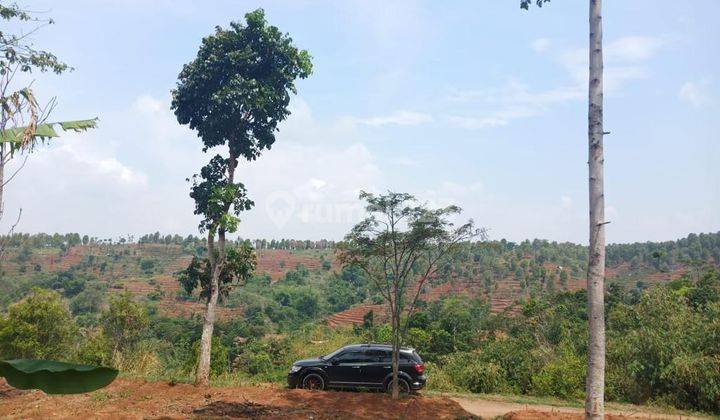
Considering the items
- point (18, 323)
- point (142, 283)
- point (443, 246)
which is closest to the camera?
point (443, 246)

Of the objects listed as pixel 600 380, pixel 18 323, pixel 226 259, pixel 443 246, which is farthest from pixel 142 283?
pixel 600 380

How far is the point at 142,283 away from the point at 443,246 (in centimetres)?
8100

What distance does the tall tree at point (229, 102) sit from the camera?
596 inches

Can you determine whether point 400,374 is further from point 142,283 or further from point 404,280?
point 142,283

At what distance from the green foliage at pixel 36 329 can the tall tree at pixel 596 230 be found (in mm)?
22920

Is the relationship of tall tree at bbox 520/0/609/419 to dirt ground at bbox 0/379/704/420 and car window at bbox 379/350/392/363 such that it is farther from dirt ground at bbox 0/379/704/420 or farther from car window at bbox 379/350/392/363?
car window at bbox 379/350/392/363

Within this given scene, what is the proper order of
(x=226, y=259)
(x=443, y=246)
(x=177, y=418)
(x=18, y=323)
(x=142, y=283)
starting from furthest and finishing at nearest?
(x=142, y=283), (x=18, y=323), (x=226, y=259), (x=443, y=246), (x=177, y=418)

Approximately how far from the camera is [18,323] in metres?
22.2

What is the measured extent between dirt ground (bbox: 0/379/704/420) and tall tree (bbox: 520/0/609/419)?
16.3 ft

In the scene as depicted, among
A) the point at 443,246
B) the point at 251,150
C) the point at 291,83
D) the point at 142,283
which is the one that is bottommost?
the point at 142,283

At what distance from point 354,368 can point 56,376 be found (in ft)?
37.8

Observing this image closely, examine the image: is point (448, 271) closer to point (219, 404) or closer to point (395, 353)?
point (395, 353)

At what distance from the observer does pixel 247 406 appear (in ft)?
37.7

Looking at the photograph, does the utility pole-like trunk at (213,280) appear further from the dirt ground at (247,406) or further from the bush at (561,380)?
the bush at (561,380)
